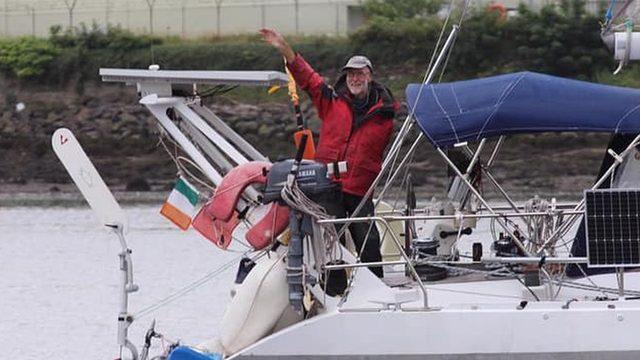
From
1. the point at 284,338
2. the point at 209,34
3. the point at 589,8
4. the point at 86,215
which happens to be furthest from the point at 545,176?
the point at 284,338

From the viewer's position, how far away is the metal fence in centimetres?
4566

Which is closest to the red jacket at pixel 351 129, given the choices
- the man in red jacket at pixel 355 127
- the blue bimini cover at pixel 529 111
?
the man in red jacket at pixel 355 127

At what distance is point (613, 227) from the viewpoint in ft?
30.9

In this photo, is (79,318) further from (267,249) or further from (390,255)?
(267,249)

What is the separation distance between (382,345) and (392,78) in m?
30.1

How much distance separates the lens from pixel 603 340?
30.5ft

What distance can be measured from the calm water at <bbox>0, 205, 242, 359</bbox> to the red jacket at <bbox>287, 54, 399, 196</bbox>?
5.17m

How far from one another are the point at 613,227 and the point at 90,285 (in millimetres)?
12118

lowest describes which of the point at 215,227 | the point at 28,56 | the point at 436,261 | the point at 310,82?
the point at 28,56

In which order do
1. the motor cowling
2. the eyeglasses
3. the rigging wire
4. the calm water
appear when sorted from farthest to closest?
the calm water, the rigging wire, the eyeglasses, the motor cowling

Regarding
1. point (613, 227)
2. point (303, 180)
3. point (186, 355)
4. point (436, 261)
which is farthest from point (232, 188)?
point (613, 227)

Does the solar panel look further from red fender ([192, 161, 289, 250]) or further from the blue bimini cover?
red fender ([192, 161, 289, 250])

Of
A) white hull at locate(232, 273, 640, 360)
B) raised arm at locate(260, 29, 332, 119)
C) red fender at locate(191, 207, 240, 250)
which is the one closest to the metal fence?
raised arm at locate(260, 29, 332, 119)

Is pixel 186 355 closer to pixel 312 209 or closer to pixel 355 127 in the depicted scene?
pixel 312 209
